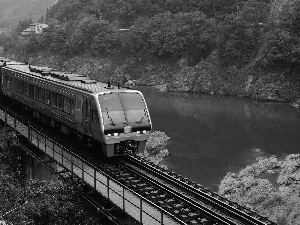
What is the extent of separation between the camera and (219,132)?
45.9 metres

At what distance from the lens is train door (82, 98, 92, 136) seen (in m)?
21.8

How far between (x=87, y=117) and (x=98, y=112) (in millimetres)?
1314

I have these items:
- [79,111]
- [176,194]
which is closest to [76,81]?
[79,111]

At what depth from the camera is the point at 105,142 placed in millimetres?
20500

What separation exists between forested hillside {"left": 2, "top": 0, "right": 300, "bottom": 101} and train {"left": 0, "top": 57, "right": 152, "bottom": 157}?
41.3 meters

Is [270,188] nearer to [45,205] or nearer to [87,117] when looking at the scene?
[87,117]

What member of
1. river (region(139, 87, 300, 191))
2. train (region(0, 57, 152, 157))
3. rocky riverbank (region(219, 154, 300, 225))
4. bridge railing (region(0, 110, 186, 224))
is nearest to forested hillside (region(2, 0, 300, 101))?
river (region(139, 87, 300, 191))

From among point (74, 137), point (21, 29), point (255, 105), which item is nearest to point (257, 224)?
point (74, 137)

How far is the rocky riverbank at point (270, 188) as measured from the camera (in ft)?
84.5

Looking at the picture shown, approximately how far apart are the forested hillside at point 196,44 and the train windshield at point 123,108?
141 feet

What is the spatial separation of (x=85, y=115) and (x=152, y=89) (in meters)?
53.3

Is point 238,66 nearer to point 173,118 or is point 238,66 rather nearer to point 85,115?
→ point 173,118

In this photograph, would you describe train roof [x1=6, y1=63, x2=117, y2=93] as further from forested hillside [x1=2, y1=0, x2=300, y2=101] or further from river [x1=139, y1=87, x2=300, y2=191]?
forested hillside [x1=2, y1=0, x2=300, y2=101]

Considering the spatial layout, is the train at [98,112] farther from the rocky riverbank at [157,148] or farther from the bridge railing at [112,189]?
the rocky riverbank at [157,148]
